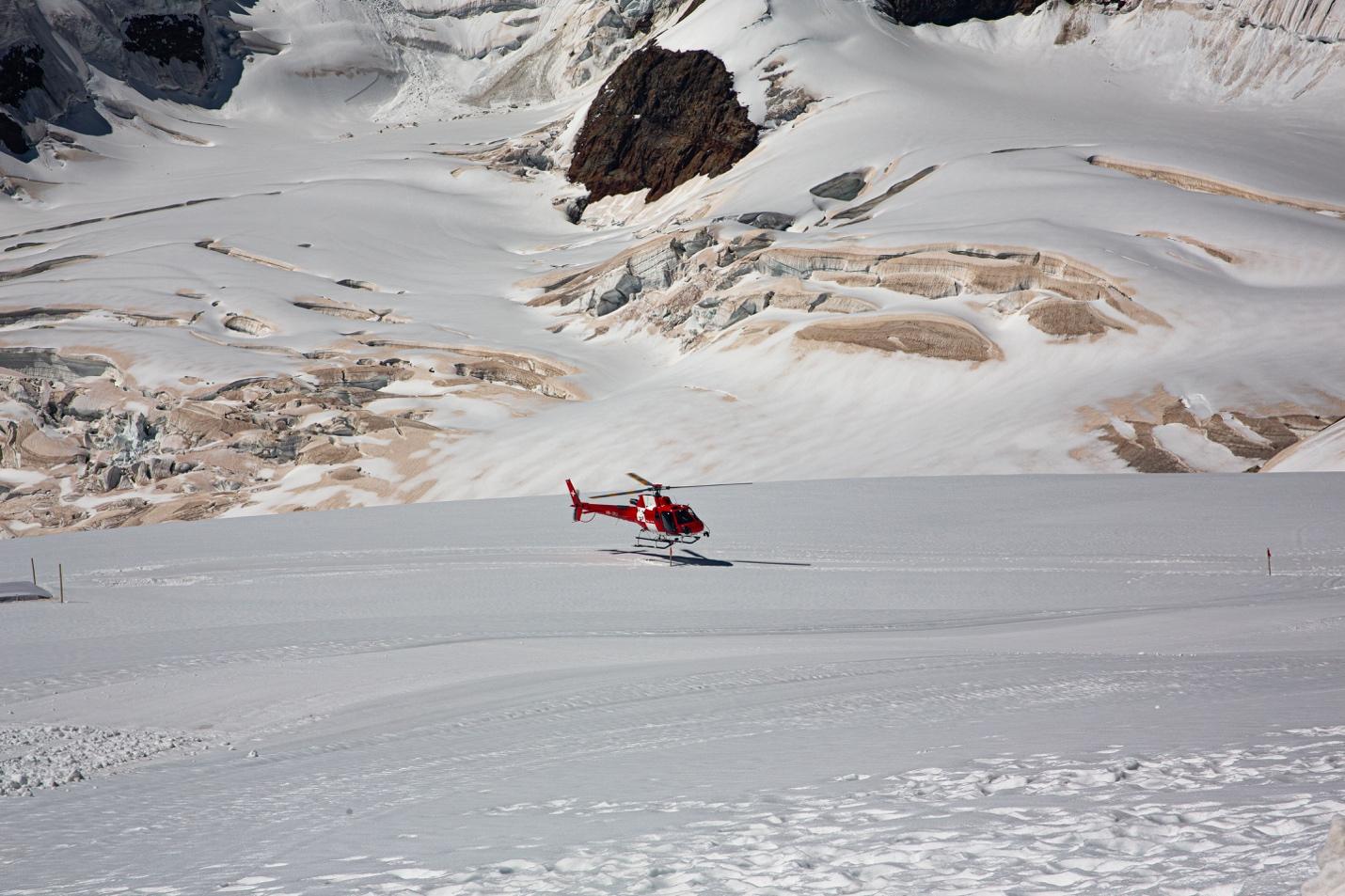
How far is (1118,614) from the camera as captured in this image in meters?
14.7

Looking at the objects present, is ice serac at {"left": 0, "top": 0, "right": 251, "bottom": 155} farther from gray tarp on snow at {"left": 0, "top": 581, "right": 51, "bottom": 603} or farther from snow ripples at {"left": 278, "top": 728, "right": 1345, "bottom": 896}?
snow ripples at {"left": 278, "top": 728, "right": 1345, "bottom": 896}

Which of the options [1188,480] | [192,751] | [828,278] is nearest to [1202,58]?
[828,278]

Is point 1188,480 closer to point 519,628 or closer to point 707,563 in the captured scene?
point 707,563

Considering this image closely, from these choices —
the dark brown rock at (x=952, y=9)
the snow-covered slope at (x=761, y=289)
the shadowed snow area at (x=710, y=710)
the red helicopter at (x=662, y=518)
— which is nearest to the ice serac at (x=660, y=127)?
the snow-covered slope at (x=761, y=289)

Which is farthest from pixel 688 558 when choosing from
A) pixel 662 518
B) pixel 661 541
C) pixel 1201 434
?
pixel 1201 434

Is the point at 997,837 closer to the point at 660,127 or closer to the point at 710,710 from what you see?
the point at 710,710

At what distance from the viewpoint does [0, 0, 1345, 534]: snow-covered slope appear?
1361 inches

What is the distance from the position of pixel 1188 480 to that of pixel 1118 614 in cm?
1187

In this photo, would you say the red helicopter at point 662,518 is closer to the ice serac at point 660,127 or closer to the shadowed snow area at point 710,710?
the shadowed snow area at point 710,710

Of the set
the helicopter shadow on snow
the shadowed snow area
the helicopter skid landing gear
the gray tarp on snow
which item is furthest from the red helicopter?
the gray tarp on snow

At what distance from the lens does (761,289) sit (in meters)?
43.5

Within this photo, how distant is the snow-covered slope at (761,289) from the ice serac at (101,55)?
7.36m

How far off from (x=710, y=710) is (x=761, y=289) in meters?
34.6

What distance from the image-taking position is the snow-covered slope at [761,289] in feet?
113
